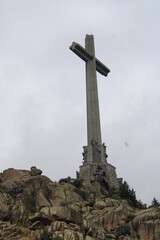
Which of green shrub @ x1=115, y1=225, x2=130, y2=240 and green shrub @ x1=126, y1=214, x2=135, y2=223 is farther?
green shrub @ x1=126, y1=214, x2=135, y2=223

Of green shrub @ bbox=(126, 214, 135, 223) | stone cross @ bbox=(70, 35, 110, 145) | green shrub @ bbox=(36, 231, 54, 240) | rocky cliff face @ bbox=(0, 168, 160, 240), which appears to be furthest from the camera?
stone cross @ bbox=(70, 35, 110, 145)

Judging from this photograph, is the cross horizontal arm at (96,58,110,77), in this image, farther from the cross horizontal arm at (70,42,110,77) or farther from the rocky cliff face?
the rocky cliff face

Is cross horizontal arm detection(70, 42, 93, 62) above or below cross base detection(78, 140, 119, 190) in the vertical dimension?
above

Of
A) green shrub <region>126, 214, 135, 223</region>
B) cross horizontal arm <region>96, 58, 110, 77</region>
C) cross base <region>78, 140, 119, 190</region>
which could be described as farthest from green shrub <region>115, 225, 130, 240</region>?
cross horizontal arm <region>96, 58, 110, 77</region>

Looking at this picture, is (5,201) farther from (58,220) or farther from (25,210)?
(58,220)

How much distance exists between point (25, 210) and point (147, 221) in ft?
27.9

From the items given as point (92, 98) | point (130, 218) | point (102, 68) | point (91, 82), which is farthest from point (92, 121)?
point (130, 218)

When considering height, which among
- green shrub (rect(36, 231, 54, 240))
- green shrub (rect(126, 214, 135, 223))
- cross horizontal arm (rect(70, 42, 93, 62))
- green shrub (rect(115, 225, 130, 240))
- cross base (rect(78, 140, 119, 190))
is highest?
cross horizontal arm (rect(70, 42, 93, 62))

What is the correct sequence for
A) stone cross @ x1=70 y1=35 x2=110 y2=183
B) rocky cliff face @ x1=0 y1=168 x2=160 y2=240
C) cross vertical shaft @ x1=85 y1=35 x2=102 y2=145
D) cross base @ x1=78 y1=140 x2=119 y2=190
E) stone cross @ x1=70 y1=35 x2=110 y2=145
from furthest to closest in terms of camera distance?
stone cross @ x1=70 y1=35 x2=110 y2=145
cross vertical shaft @ x1=85 y1=35 x2=102 y2=145
stone cross @ x1=70 y1=35 x2=110 y2=183
cross base @ x1=78 y1=140 x2=119 y2=190
rocky cliff face @ x1=0 y1=168 x2=160 y2=240

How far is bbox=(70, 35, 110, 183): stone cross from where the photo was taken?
41.5 metres

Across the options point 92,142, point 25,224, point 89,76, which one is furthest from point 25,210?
point 89,76

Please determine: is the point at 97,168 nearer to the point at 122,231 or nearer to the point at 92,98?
the point at 92,98

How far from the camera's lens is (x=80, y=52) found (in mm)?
50438

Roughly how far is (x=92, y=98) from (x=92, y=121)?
3.43 metres
